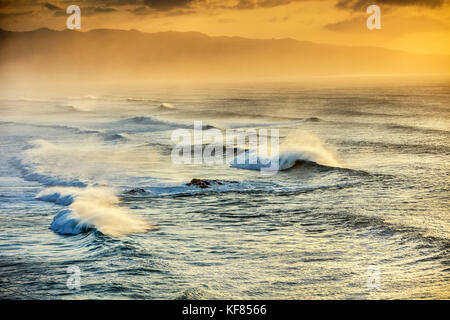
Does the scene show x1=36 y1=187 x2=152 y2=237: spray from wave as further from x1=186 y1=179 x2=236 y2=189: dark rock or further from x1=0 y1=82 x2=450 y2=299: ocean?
x1=186 y1=179 x2=236 y2=189: dark rock

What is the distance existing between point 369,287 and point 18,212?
1038 centimetres

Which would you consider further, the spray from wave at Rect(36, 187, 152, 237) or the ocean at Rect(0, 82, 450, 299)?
the spray from wave at Rect(36, 187, 152, 237)

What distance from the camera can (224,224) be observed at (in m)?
14.4

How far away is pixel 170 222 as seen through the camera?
1460cm

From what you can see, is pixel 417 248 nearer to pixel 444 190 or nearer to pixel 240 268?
pixel 240 268

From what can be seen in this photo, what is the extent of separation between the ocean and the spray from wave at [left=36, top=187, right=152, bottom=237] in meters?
0.05

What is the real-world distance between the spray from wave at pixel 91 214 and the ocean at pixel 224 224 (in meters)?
0.05

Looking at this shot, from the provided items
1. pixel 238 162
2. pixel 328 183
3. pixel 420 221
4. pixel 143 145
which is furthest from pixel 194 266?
pixel 143 145

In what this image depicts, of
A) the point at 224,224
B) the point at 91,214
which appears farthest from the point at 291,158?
the point at 91,214

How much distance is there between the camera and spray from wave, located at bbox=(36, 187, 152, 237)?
548 inches

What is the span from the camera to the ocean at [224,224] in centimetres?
1005

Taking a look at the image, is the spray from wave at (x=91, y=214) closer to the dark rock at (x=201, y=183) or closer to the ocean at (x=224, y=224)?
the ocean at (x=224, y=224)

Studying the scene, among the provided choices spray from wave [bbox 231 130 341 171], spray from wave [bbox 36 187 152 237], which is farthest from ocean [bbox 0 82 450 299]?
spray from wave [bbox 231 130 341 171]

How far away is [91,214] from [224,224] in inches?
147
